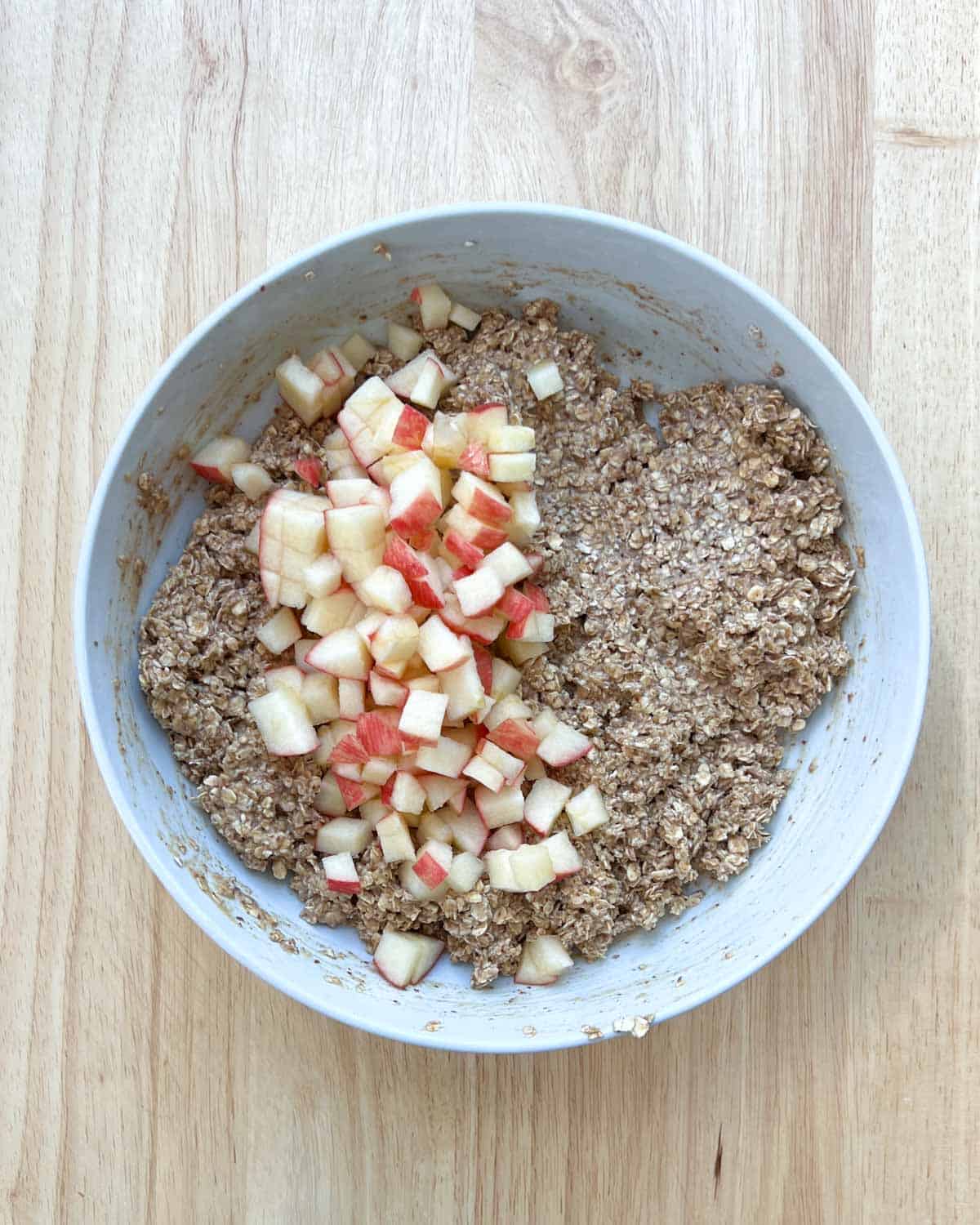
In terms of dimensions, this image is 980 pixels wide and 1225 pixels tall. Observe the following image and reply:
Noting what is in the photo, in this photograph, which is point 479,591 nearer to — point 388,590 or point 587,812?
point 388,590

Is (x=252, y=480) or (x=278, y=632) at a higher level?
(x=252, y=480)

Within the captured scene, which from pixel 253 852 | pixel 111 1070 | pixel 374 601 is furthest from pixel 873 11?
pixel 111 1070

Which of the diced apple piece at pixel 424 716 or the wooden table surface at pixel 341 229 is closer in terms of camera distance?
the diced apple piece at pixel 424 716

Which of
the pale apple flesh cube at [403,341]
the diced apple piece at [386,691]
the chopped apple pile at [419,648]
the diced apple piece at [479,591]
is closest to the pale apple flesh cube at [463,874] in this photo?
the chopped apple pile at [419,648]

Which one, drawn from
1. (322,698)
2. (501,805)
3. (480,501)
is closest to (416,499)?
(480,501)

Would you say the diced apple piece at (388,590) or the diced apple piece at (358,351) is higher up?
the diced apple piece at (358,351)

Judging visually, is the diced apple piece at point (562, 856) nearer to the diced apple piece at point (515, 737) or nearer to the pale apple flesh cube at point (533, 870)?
the pale apple flesh cube at point (533, 870)

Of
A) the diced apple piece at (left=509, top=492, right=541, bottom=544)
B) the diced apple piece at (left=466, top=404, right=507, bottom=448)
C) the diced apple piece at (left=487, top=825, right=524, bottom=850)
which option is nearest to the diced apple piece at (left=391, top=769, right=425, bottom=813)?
the diced apple piece at (left=487, top=825, right=524, bottom=850)

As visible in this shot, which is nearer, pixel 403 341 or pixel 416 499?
pixel 416 499
